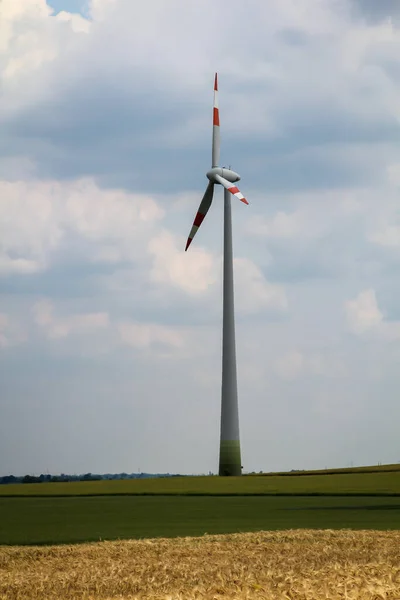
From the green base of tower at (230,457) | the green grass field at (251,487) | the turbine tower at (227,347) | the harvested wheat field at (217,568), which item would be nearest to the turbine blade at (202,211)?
the turbine tower at (227,347)

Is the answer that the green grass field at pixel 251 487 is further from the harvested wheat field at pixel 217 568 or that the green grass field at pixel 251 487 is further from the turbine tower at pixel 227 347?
the harvested wheat field at pixel 217 568

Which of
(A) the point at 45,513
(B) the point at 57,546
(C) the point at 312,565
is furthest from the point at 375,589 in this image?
(A) the point at 45,513

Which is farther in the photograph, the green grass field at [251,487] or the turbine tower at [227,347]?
the turbine tower at [227,347]

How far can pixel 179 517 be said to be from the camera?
44.2 m

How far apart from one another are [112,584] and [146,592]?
1.59 metres

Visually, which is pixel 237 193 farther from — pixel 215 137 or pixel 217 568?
pixel 217 568

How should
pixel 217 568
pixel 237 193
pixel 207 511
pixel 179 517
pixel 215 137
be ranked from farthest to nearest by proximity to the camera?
pixel 215 137
pixel 237 193
pixel 207 511
pixel 179 517
pixel 217 568

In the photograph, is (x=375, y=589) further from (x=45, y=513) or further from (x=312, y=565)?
(x=45, y=513)

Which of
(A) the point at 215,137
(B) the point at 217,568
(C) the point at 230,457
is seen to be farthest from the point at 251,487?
(B) the point at 217,568

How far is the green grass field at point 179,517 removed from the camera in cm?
3616

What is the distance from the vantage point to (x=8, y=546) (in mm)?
31391

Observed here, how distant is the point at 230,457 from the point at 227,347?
10421 mm

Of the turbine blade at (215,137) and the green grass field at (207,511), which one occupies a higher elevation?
the turbine blade at (215,137)

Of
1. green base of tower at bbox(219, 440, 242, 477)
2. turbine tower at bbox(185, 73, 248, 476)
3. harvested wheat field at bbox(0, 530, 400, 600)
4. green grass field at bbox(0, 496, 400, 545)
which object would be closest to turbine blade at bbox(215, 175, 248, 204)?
turbine tower at bbox(185, 73, 248, 476)
